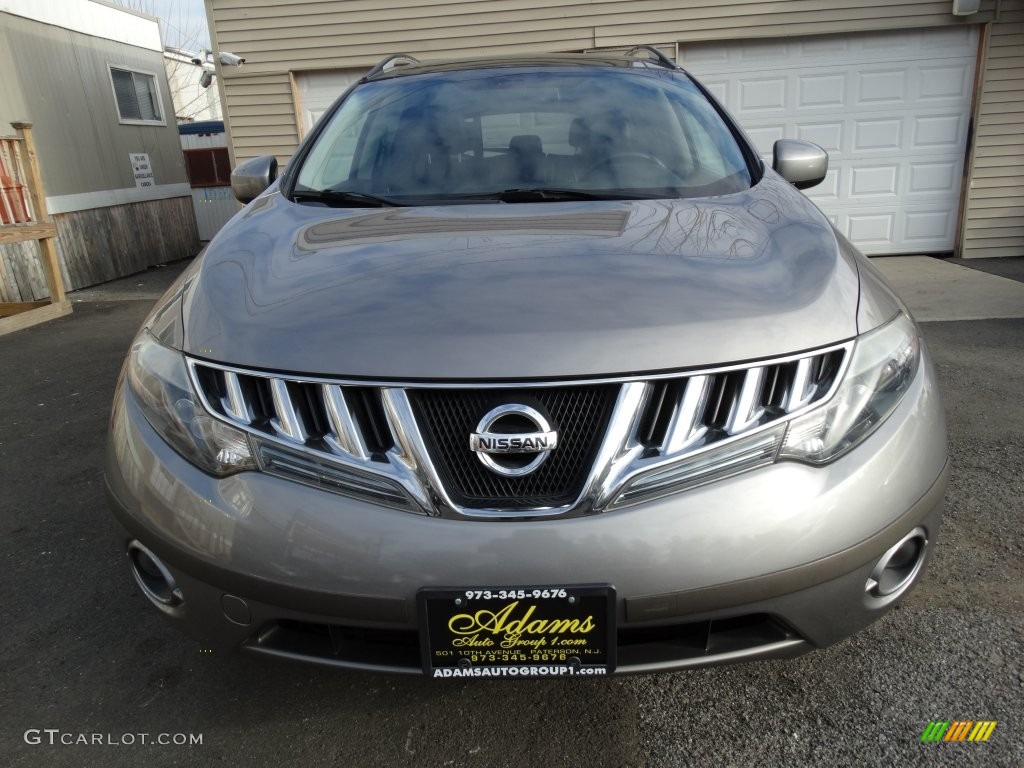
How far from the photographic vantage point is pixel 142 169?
11.0 metres

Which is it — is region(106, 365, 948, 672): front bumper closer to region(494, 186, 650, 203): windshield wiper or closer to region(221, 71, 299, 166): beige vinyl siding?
region(494, 186, 650, 203): windshield wiper

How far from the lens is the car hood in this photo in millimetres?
1380

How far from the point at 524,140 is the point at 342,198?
0.65 meters

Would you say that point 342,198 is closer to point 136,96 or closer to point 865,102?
point 865,102

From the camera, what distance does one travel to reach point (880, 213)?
27.3ft

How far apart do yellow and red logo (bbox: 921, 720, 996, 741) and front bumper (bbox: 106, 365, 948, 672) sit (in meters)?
0.46

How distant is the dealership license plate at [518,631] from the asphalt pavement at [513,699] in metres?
0.25

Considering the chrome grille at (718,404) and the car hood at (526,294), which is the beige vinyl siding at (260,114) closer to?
the car hood at (526,294)

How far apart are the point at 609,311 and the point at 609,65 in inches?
72.7

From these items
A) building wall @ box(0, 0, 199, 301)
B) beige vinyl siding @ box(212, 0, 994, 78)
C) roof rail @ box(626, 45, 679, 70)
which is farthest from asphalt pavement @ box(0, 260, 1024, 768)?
building wall @ box(0, 0, 199, 301)

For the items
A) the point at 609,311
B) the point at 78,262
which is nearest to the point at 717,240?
the point at 609,311

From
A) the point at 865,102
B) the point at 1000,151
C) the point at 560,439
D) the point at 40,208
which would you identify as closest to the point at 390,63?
the point at 560,439

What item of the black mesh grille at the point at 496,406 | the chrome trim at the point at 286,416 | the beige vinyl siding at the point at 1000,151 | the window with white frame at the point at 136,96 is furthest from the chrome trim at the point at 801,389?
the window with white frame at the point at 136,96

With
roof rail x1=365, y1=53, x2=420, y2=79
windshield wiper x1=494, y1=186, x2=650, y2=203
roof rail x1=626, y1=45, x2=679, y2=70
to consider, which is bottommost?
windshield wiper x1=494, y1=186, x2=650, y2=203
